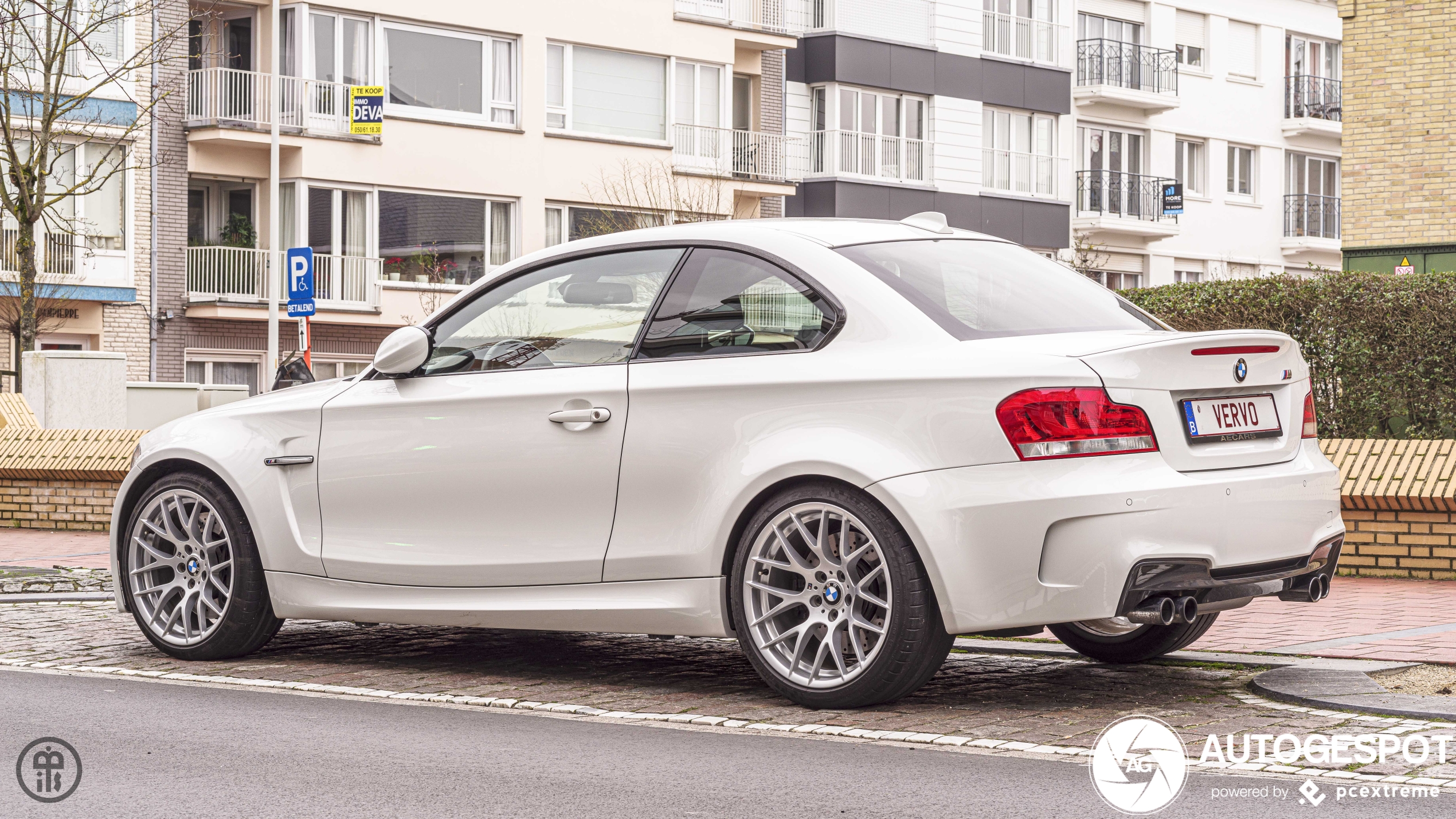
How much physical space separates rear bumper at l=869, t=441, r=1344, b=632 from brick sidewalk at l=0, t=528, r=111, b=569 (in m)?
8.39

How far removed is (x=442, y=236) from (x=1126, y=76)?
2020 centimetres

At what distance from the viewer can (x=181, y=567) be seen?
8008 millimetres

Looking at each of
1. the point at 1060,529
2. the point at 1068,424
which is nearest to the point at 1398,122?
the point at 1068,424

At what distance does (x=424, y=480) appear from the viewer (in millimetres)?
7312

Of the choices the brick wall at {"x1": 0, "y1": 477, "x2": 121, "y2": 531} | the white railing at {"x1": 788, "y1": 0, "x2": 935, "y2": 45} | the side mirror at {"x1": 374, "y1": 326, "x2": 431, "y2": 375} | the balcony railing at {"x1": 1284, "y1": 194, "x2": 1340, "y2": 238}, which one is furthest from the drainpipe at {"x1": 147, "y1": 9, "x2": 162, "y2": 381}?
the balcony railing at {"x1": 1284, "y1": 194, "x2": 1340, "y2": 238}

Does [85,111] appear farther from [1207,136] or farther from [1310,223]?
[1310,223]

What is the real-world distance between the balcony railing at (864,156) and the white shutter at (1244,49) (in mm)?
12450

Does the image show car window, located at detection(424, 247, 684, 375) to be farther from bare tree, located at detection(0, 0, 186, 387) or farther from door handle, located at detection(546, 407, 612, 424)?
bare tree, located at detection(0, 0, 186, 387)

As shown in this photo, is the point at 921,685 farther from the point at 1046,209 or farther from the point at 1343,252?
the point at 1046,209

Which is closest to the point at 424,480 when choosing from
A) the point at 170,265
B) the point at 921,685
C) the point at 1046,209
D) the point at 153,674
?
the point at 153,674

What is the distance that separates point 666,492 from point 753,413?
1.45 ft

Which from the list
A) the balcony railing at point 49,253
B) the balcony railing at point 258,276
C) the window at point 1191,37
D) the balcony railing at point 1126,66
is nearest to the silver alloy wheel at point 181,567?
the balcony railing at point 49,253

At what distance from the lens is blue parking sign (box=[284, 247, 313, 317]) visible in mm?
27750

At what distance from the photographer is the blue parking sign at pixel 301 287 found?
2775cm
